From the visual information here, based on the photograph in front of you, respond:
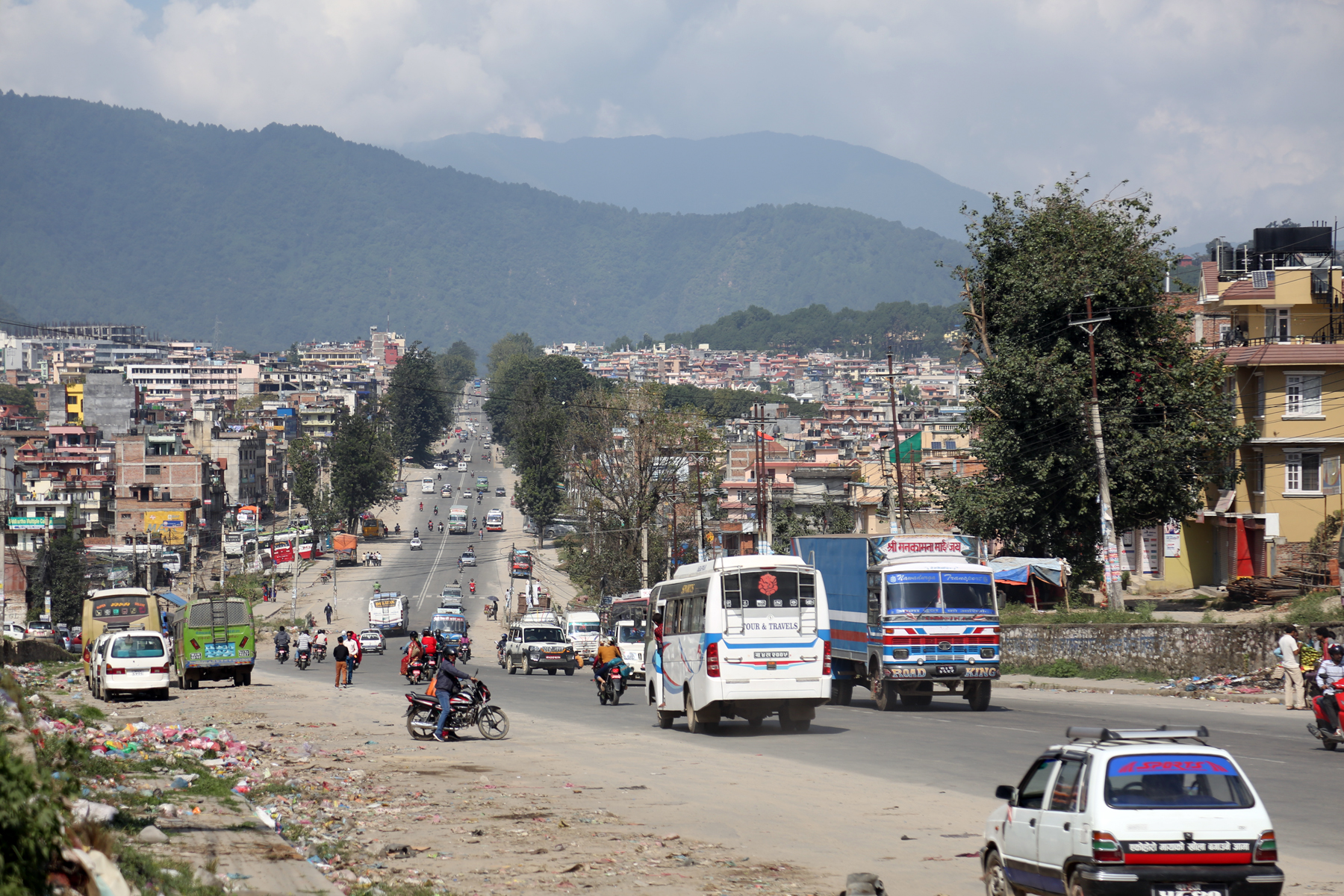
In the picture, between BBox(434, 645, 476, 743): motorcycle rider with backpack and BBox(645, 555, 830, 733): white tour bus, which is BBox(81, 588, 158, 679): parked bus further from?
BBox(645, 555, 830, 733): white tour bus

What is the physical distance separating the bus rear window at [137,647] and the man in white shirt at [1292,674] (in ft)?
86.9

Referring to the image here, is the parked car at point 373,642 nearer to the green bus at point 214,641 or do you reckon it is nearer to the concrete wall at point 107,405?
the green bus at point 214,641

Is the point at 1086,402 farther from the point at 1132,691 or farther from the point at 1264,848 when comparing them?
the point at 1264,848

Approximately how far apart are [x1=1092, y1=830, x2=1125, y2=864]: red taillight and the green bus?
3449 centimetres

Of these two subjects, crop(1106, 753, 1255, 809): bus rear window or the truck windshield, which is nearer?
crop(1106, 753, 1255, 809): bus rear window

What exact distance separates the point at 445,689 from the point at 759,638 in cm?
560

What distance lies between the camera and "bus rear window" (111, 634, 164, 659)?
34750 millimetres

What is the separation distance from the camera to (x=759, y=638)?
2417 cm

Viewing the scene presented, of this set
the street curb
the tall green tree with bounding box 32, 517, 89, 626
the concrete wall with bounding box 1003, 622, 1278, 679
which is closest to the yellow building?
the concrete wall with bounding box 1003, 622, 1278, 679

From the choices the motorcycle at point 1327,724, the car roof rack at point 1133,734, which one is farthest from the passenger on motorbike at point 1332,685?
the car roof rack at point 1133,734

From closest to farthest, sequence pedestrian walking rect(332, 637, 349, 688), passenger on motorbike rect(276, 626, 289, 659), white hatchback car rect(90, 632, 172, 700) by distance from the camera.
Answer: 1. white hatchback car rect(90, 632, 172, 700)
2. pedestrian walking rect(332, 637, 349, 688)
3. passenger on motorbike rect(276, 626, 289, 659)

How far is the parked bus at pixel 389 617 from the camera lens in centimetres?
8312

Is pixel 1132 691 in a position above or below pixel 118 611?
below

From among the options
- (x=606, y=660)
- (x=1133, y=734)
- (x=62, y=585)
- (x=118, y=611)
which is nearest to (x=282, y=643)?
(x=118, y=611)
